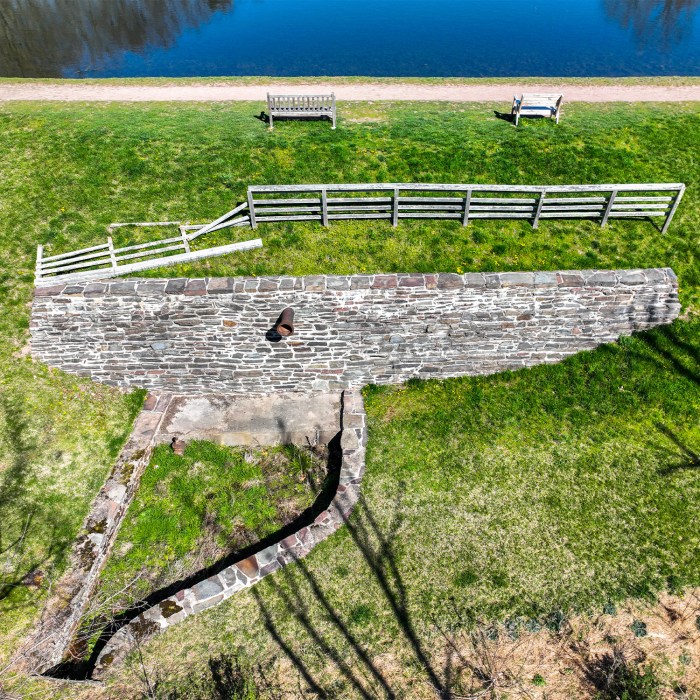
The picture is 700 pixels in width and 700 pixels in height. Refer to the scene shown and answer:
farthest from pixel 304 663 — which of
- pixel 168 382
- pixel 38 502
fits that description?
pixel 168 382

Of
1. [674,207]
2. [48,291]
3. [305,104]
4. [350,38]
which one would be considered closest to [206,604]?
[48,291]

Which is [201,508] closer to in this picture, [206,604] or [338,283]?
[206,604]

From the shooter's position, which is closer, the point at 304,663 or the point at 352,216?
the point at 304,663

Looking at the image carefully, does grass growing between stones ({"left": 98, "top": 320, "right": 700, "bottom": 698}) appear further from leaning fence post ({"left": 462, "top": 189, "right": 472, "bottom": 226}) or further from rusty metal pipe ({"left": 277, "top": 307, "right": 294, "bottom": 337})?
leaning fence post ({"left": 462, "top": 189, "right": 472, "bottom": 226})

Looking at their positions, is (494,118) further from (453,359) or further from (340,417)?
(340,417)

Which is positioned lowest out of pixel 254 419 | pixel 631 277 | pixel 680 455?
pixel 254 419

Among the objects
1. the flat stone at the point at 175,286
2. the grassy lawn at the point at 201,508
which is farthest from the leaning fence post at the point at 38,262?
the grassy lawn at the point at 201,508

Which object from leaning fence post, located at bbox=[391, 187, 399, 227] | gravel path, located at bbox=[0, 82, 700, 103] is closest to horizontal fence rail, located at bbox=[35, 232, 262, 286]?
leaning fence post, located at bbox=[391, 187, 399, 227]
